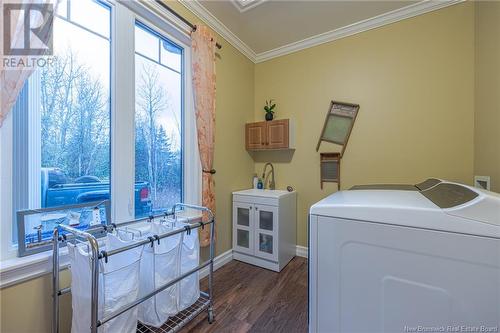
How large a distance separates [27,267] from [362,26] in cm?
348

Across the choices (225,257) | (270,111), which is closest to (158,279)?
(225,257)

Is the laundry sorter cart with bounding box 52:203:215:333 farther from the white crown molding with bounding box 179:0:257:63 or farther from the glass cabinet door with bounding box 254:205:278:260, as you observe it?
the white crown molding with bounding box 179:0:257:63

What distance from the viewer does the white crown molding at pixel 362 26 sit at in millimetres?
2068

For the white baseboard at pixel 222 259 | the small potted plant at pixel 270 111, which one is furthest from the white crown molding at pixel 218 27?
the white baseboard at pixel 222 259

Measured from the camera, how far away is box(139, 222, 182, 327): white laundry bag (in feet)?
4.56

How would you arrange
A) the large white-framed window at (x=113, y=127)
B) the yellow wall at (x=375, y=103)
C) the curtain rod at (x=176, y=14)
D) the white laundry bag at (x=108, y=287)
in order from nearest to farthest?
the white laundry bag at (x=108, y=287)
the large white-framed window at (x=113, y=127)
the curtain rod at (x=176, y=14)
the yellow wall at (x=375, y=103)

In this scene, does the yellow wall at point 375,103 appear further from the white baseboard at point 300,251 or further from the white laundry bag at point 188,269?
the white laundry bag at point 188,269

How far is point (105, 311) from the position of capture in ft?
3.65

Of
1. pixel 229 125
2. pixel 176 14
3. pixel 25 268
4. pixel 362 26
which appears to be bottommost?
pixel 25 268

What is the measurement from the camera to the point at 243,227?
8.53 ft

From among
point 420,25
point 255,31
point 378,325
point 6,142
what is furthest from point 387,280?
point 255,31

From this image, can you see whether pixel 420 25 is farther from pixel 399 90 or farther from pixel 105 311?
pixel 105 311

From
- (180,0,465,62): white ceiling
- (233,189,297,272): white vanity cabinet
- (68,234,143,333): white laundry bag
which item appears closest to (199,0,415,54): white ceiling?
(180,0,465,62): white ceiling

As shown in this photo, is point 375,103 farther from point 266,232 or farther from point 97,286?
point 97,286
